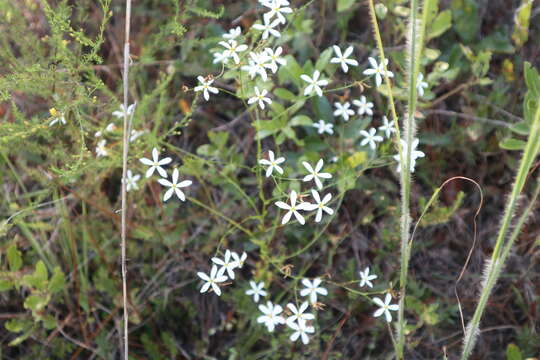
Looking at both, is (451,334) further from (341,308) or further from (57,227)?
(57,227)

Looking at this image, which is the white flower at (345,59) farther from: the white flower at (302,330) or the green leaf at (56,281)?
the green leaf at (56,281)

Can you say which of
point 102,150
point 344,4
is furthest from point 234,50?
point 344,4

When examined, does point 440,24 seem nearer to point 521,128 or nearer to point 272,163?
point 521,128

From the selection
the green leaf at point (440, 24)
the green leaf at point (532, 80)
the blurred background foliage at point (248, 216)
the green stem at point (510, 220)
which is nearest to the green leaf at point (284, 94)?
the blurred background foliage at point (248, 216)

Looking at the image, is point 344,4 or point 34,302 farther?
point 344,4

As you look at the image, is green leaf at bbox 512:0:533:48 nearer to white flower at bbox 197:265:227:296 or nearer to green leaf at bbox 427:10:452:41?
green leaf at bbox 427:10:452:41

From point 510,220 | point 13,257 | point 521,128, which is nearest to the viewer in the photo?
point 510,220
